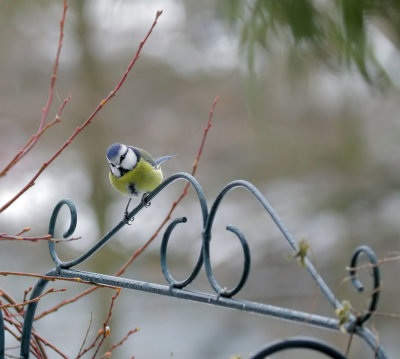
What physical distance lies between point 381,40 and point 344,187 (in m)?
1.56

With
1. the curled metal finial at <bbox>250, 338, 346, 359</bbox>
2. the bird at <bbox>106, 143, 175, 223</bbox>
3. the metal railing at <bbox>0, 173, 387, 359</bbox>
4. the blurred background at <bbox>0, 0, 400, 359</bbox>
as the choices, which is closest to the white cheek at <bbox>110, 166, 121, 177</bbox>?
the bird at <bbox>106, 143, 175, 223</bbox>

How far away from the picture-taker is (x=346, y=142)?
3.46 m

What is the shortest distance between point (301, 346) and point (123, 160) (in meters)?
0.65

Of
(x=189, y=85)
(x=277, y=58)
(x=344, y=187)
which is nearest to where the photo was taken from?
(x=277, y=58)

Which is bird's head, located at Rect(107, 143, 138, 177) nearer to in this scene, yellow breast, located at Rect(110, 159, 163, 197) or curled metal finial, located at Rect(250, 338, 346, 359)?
yellow breast, located at Rect(110, 159, 163, 197)

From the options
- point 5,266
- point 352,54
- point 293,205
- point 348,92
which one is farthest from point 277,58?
point 5,266

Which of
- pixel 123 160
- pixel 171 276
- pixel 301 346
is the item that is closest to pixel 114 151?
pixel 123 160

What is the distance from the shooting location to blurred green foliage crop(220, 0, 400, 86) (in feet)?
3.86

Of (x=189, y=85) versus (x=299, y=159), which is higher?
(x=189, y=85)

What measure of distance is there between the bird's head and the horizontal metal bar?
10.0 inches

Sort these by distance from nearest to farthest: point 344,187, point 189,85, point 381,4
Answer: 1. point 381,4
2. point 344,187
3. point 189,85

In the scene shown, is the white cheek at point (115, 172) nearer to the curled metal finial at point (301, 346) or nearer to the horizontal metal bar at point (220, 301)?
the horizontal metal bar at point (220, 301)

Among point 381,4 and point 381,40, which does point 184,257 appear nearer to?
point 381,40

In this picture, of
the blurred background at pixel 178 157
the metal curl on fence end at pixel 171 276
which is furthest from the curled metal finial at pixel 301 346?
the blurred background at pixel 178 157
